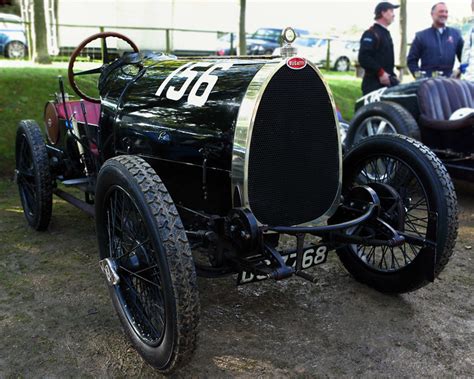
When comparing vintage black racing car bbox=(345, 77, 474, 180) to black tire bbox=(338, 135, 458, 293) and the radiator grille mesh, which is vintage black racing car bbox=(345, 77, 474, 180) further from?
the radiator grille mesh

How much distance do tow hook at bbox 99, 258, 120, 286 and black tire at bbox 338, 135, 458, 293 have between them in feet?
5.05

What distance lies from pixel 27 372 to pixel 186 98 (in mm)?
1598

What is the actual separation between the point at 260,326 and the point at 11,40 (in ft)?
52.3

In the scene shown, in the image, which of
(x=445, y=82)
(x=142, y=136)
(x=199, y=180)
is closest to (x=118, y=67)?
(x=142, y=136)

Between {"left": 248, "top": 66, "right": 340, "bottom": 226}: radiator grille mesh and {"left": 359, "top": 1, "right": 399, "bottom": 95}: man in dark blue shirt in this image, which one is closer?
{"left": 248, "top": 66, "right": 340, "bottom": 226}: radiator grille mesh

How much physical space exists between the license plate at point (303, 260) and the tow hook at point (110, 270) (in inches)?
23.9

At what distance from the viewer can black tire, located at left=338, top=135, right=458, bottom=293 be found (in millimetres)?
2824

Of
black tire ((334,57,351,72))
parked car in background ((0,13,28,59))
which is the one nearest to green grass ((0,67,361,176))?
parked car in background ((0,13,28,59))

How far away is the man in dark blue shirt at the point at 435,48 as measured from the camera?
6531 millimetres

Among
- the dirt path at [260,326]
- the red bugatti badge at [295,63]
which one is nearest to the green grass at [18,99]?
the dirt path at [260,326]

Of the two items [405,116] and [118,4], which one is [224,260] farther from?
[118,4]

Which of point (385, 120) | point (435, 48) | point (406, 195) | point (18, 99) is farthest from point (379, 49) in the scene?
point (18, 99)

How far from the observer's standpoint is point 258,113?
8.38 feet

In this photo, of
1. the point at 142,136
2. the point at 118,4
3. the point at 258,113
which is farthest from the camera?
the point at 118,4
